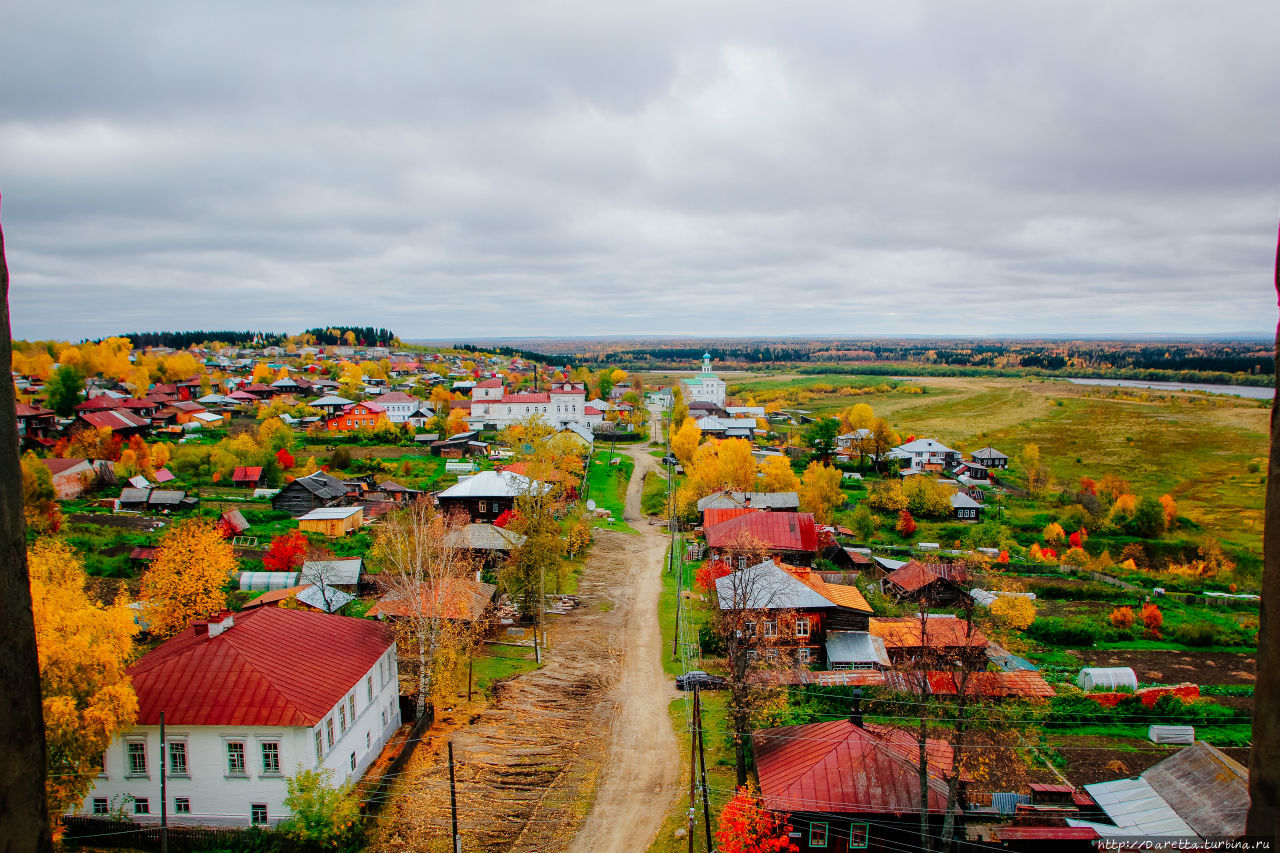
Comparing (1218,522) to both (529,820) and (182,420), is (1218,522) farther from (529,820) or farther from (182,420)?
(182,420)

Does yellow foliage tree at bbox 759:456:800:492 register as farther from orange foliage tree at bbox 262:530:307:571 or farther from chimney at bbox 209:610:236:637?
chimney at bbox 209:610:236:637

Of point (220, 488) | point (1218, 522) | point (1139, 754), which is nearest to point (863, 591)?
point (1139, 754)

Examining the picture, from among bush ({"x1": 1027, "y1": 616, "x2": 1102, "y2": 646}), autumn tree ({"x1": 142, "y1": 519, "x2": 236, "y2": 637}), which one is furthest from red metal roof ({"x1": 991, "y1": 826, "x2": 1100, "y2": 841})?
autumn tree ({"x1": 142, "y1": 519, "x2": 236, "y2": 637})

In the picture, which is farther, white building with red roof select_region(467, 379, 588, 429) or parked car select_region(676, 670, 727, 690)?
white building with red roof select_region(467, 379, 588, 429)

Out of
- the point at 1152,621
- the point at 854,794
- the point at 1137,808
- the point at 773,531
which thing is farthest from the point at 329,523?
the point at 1152,621

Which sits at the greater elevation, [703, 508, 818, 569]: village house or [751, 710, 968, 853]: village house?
[703, 508, 818, 569]: village house

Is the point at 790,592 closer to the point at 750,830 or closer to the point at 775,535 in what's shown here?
the point at 775,535
